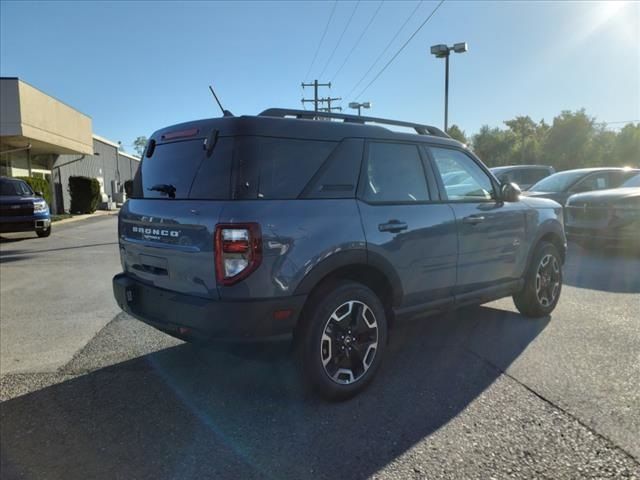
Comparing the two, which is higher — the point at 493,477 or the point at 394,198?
the point at 394,198

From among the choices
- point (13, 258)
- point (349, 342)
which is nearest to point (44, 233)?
point (13, 258)

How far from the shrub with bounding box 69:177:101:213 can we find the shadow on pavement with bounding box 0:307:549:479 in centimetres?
2505

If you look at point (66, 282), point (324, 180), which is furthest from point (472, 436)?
point (66, 282)

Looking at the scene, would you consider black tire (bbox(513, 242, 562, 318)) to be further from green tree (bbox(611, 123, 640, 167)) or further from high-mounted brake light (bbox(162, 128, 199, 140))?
green tree (bbox(611, 123, 640, 167))

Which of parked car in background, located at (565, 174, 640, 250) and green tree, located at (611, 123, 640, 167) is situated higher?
green tree, located at (611, 123, 640, 167)

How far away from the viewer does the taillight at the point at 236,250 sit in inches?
114

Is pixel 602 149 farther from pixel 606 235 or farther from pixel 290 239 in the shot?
pixel 290 239

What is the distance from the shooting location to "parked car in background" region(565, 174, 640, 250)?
28.4 ft

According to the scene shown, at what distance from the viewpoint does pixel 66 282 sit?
773cm

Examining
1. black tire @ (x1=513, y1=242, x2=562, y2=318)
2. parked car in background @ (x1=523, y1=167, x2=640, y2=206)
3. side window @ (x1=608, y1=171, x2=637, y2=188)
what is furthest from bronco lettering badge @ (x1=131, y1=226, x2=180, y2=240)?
side window @ (x1=608, y1=171, x2=637, y2=188)

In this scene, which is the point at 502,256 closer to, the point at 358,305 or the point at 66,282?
the point at 358,305

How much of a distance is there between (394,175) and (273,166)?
1.13m

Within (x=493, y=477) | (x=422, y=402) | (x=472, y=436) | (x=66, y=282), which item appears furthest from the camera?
(x=66, y=282)

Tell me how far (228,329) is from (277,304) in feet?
1.09
